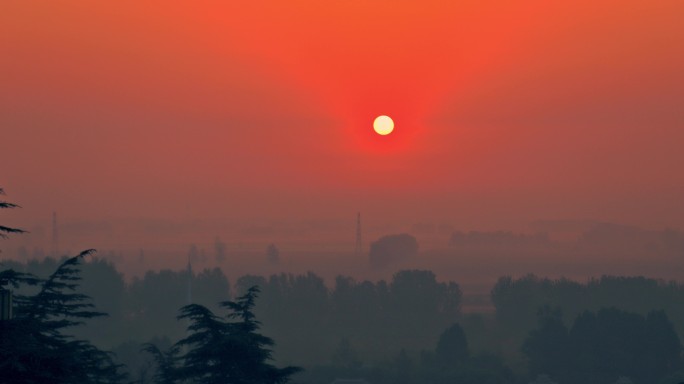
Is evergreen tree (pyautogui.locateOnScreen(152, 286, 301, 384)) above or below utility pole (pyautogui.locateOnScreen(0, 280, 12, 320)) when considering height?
below

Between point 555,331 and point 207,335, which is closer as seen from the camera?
point 207,335

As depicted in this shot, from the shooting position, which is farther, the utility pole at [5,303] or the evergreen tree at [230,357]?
the evergreen tree at [230,357]

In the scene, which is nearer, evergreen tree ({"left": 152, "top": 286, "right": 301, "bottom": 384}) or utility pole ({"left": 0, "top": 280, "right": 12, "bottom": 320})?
utility pole ({"left": 0, "top": 280, "right": 12, "bottom": 320})

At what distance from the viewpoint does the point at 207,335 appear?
53875mm

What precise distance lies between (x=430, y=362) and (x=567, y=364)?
69.3ft

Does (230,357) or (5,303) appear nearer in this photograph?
(5,303)

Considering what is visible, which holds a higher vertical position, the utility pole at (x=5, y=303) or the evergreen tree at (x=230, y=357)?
the utility pole at (x=5, y=303)

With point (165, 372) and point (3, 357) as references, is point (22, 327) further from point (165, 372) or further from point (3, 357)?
point (165, 372)

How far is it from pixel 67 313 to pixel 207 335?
6489 millimetres

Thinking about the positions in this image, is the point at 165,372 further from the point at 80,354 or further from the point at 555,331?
the point at 555,331

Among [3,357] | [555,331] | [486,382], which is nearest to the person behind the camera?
[3,357]

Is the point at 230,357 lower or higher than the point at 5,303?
lower

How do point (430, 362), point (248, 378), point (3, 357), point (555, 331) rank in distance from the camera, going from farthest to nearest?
point (555, 331) → point (430, 362) → point (248, 378) → point (3, 357)

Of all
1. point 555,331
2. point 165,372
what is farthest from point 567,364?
point 165,372
